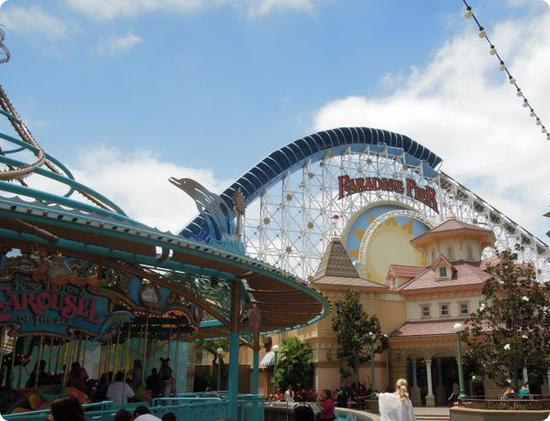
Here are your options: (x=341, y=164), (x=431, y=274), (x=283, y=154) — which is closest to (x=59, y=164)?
(x=431, y=274)

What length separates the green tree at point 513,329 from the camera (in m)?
18.4

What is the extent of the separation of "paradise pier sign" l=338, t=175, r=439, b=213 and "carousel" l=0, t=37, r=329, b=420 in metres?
28.0

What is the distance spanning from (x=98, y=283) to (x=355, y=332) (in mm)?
20010

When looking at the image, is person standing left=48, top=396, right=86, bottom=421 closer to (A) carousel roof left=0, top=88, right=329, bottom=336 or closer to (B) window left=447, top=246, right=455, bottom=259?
(A) carousel roof left=0, top=88, right=329, bottom=336

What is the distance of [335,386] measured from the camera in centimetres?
2925

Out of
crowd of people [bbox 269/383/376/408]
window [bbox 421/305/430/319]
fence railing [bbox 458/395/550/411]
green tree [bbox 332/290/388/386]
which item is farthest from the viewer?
window [bbox 421/305/430/319]

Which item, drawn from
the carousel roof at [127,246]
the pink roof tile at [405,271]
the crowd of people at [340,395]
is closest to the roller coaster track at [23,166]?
the carousel roof at [127,246]

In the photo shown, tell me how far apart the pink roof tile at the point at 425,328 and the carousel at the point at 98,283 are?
53.0 ft

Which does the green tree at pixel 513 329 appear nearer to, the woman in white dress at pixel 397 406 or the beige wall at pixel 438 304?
the beige wall at pixel 438 304

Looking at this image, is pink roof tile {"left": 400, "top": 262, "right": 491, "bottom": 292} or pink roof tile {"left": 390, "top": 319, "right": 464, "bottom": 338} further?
pink roof tile {"left": 400, "top": 262, "right": 491, "bottom": 292}

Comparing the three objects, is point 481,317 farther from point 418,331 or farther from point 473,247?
point 473,247

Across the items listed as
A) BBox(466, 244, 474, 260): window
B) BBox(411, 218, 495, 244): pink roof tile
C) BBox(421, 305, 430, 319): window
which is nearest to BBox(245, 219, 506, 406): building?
BBox(421, 305, 430, 319): window

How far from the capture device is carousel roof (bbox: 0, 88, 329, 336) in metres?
8.25

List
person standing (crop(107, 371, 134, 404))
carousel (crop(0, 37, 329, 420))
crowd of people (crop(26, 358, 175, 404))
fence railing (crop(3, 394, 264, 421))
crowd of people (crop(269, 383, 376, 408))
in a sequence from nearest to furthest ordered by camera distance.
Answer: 1. fence railing (crop(3, 394, 264, 421))
2. carousel (crop(0, 37, 329, 420))
3. crowd of people (crop(26, 358, 175, 404))
4. person standing (crop(107, 371, 134, 404))
5. crowd of people (crop(269, 383, 376, 408))
